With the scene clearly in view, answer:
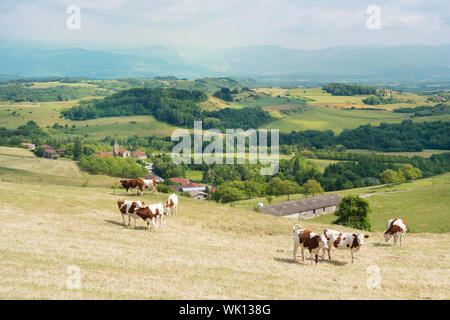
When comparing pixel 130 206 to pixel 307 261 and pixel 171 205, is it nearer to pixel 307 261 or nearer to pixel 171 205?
pixel 171 205

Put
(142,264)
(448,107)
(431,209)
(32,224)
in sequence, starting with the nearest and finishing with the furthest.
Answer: (142,264) → (32,224) → (431,209) → (448,107)

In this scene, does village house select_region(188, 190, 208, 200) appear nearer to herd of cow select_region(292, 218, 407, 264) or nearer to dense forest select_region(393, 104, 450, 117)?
herd of cow select_region(292, 218, 407, 264)

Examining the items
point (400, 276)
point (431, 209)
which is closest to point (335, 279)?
point (400, 276)

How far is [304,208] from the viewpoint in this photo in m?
60.5

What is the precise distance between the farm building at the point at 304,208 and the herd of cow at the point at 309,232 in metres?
30.5

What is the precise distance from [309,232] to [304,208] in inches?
1735

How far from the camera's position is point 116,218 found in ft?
78.8

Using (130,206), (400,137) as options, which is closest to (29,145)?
(130,206)

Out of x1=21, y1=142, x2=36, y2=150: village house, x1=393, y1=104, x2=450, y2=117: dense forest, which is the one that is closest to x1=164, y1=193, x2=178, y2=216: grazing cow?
x1=21, y1=142, x2=36, y2=150: village house

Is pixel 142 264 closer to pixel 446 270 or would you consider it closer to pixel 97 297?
pixel 97 297

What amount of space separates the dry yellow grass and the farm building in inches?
1219

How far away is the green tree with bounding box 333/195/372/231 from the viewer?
38013 mm

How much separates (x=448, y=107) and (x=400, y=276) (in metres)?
184
